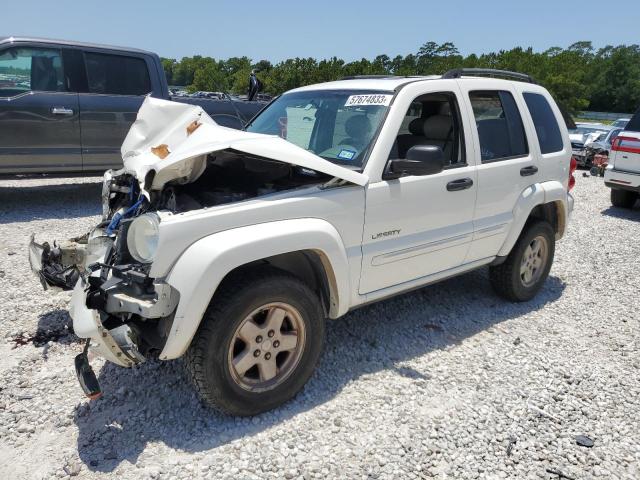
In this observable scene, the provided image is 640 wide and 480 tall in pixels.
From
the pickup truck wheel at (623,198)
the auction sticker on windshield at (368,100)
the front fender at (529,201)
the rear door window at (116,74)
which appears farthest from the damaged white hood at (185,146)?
the pickup truck wheel at (623,198)

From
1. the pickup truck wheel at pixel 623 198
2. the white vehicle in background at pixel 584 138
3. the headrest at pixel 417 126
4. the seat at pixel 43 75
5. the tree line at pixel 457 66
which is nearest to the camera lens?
the headrest at pixel 417 126

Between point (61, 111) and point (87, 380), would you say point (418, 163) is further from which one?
point (61, 111)

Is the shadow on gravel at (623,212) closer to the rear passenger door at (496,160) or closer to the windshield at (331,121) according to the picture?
the rear passenger door at (496,160)

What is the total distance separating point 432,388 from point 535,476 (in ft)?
2.71

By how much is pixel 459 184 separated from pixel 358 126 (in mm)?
858

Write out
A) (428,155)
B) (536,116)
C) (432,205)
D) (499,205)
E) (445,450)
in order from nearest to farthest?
1. (445,450)
2. (428,155)
3. (432,205)
4. (499,205)
5. (536,116)

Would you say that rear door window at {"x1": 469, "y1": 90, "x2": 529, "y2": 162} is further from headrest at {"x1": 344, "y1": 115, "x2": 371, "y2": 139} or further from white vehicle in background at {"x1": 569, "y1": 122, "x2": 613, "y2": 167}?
white vehicle in background at {"x1": 569, "y1": 122, "x2": 613, "y2": 167}

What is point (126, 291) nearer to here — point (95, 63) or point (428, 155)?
point (428, 155)

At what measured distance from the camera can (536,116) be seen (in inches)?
176

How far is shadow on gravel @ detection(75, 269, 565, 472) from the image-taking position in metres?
2.69

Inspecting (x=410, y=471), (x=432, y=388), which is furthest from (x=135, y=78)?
(x=410, y=471)

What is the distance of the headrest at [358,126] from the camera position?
3.35 m

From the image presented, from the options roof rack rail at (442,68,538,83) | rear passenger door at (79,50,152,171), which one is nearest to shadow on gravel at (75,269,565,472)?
roof rack rail at (442,68,538,83)

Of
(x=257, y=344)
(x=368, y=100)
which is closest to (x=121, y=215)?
(x=257, y=344)
